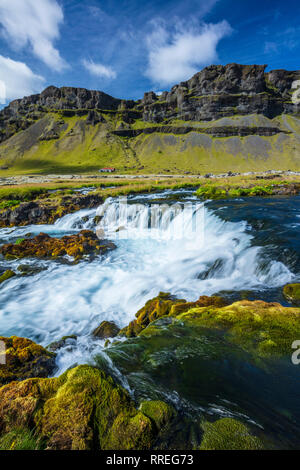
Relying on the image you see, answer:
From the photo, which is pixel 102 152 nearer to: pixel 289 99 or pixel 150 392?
pixel 289 99

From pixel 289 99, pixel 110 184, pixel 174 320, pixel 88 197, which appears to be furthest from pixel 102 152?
pixel 174 320

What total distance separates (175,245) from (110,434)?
16700mm

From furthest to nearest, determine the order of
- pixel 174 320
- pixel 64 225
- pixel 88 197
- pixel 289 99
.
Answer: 1. pixel 289 99
2. pixel 88 197
3. pixel 64 225
4. pixel 174 320

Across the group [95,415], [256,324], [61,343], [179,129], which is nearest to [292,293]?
[256,324]

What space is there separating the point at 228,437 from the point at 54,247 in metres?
18.4

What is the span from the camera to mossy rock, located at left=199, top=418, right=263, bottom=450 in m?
3.36

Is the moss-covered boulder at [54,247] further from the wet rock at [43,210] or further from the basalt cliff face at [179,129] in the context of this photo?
the basalt cliff face at [179,129]

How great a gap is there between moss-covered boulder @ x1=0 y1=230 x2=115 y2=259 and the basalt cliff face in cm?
10998

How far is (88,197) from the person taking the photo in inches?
1323

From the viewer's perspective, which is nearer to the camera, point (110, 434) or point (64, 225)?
point (110, 434)

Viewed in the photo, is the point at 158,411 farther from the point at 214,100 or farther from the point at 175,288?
the point at 214,100

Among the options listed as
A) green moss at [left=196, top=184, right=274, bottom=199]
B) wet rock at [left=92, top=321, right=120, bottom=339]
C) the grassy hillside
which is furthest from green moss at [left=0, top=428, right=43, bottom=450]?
the grassy hillside

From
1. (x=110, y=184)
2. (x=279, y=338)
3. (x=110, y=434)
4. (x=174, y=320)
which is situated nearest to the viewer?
(x=110, y=434)

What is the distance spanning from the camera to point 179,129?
519 ft
